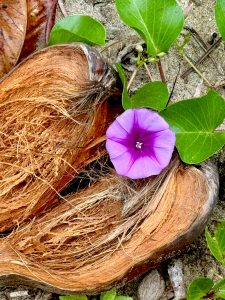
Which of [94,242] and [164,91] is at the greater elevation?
[164,91]

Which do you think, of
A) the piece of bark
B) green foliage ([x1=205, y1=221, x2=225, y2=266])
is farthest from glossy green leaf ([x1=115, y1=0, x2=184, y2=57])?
green foliage ([x1=205, y1=221, x2=225, y2=266])

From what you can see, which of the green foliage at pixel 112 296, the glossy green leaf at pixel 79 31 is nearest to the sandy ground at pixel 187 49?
the glossy green leaf at pixel 79 31

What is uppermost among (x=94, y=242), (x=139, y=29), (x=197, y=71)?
(x=139, y=29)

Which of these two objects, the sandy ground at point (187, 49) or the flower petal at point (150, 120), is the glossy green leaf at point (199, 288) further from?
the flower petal at point (150, 120)

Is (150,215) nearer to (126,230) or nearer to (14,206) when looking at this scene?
(126,230)

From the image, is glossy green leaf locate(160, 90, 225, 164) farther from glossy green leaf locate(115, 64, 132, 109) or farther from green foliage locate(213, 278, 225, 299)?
green foliage locate(213, 278, 225, 299)

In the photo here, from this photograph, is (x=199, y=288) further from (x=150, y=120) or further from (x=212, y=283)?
(x=150, y=120)

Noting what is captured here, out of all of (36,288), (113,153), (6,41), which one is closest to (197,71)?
(113,153)
